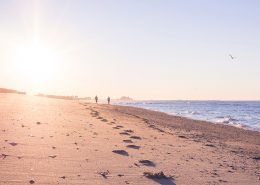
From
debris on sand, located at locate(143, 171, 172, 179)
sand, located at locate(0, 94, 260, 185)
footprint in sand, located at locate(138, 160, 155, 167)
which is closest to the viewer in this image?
sand, located at locate(0, 94, 260, 185)

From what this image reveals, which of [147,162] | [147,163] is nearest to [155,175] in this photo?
[147,163]

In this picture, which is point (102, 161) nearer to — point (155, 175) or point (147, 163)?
point (147, 163)

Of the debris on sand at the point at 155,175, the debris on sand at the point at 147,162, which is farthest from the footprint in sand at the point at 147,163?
the debris on sand at the point at 155,175

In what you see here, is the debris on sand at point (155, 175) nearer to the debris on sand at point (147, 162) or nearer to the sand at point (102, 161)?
the sand at point (102, 161)

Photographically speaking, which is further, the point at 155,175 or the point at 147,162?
the point at 147,162

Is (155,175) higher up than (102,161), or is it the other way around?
(102,161)

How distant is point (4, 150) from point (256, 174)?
644 centimetres

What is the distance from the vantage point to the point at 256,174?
1113 cm

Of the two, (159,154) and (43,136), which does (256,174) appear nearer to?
(159,154)

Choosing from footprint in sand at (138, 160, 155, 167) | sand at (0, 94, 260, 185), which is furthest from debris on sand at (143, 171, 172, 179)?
footprint in sand at (138, 160, 155, 167)

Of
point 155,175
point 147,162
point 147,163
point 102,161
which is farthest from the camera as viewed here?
point 147,162

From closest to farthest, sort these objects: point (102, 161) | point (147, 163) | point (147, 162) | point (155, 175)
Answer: point (155, 175) < point (102, 161) < point (147, 163) < point (147, 162)

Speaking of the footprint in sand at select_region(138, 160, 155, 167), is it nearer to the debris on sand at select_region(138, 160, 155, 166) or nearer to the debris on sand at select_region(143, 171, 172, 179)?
the debris on sand at select_region(138, 160, 155, 166)

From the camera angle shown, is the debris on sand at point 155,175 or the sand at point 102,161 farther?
the debris on sand at point 155,175
